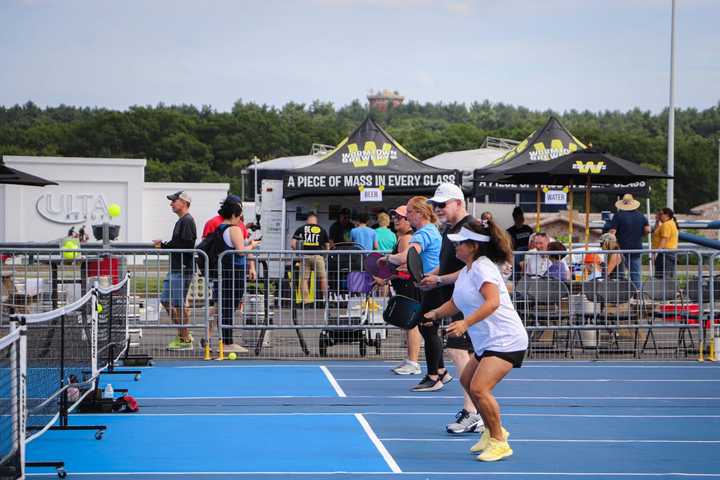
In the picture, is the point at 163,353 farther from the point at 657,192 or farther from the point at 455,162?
the point at 657,192

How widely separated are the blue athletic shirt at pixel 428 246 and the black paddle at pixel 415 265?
0.47 metres

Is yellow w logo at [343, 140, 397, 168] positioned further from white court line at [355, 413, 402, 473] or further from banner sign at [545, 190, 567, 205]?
white court line at [355, 413, 402, 473]

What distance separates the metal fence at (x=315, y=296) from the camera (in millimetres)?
14266

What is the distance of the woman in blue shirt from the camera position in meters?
11.3

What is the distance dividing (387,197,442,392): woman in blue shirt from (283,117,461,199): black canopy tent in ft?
37.4

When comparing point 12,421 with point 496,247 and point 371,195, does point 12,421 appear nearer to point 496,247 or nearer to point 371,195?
point 496,247

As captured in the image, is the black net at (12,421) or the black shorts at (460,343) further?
the black shorts at (460,343)

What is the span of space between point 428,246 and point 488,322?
3303mm

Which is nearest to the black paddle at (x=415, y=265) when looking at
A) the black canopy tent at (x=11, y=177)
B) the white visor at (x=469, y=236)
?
the white visor at (x=469, y=236)

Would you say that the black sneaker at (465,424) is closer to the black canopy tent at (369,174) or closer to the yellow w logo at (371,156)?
the black canopy tent at (369,174)

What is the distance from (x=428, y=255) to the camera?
11.3 m

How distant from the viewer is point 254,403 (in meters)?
11.1

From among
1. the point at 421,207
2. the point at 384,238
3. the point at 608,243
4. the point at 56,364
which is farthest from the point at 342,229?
the point at 56,364

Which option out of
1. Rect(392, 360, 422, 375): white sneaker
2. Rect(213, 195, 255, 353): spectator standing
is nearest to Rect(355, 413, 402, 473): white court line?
Rect(392, 360, 422, 375): white sneaker
